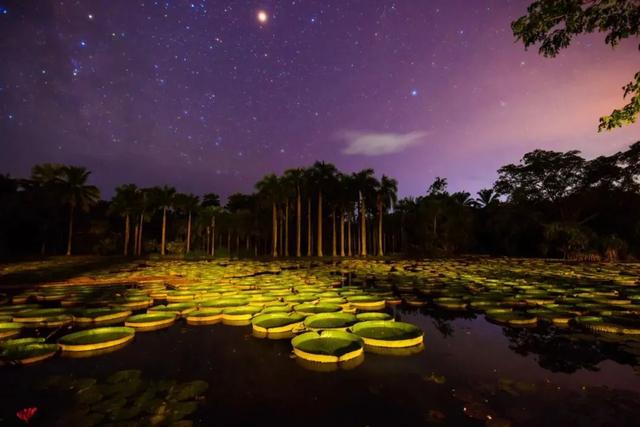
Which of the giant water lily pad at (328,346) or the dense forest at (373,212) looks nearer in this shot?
the giant water lily pad at (328,346)

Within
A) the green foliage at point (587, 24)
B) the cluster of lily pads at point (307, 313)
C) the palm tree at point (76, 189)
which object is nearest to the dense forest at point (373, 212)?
the palm tree at point (76, 189)

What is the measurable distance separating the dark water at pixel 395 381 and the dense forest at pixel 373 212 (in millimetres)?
32248

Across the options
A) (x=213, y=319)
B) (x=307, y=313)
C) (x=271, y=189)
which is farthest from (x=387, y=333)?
(x=271, y=189)

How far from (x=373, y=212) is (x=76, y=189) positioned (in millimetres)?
43691

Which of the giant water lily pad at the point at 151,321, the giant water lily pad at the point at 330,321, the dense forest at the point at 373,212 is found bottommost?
the giant water lily pad at the point at 151,321

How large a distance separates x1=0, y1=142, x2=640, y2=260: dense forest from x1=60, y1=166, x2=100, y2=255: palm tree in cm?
13

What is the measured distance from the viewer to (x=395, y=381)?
4285mm

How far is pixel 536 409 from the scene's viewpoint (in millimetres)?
3479

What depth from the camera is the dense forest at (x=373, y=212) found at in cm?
3134

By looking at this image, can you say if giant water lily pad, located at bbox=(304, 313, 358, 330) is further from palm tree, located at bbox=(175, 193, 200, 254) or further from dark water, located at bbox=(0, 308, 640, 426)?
palm tree, located at bbox=(175, 193, 200, 254)

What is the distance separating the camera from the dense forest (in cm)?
3134

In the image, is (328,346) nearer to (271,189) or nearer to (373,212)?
(271,189)

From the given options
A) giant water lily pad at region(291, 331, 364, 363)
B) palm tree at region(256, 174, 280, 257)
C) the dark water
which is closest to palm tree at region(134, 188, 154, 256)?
palm tree at region(256, 174, 280, 257)

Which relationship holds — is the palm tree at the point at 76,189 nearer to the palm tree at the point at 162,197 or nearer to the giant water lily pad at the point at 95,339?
the palm tree at the point at 162,197
